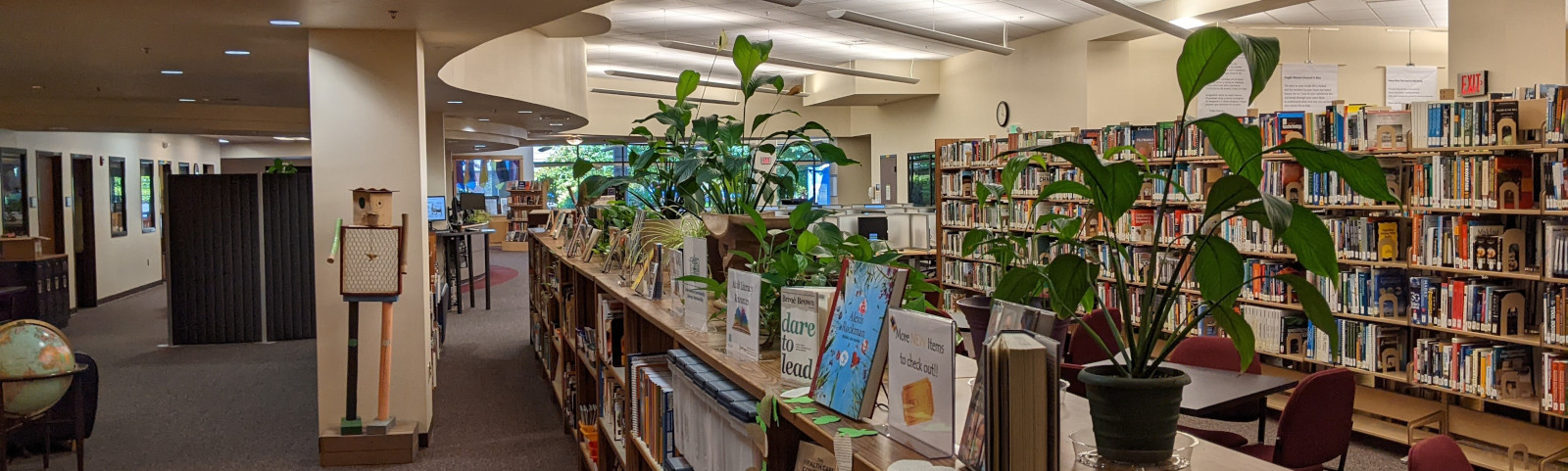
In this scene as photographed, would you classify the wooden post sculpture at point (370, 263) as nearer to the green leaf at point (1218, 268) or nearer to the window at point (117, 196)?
the green leaf at point (1218, 268)

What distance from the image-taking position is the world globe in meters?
5.16

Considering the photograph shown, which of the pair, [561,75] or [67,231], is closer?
[561,75]

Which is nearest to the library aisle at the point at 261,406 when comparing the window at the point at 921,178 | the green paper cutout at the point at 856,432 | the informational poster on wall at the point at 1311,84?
the green paper cutout at the point at 856,432

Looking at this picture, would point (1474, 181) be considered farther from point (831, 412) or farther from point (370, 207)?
point (370, 207)

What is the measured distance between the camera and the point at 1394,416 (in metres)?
5.96

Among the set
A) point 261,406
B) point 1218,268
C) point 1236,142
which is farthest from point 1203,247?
point 261,406

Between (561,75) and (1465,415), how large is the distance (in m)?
A: 8.12

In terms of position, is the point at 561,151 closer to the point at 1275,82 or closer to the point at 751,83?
the point at 1275,82

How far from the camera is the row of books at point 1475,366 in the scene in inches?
211

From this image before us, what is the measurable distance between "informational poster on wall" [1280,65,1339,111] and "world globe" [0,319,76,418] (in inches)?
412

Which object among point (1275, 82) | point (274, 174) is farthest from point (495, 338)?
point (1275, 82)

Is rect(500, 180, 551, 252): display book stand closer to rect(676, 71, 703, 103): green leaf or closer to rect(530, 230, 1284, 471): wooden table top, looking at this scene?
→ rect(676, 71, 703, 103): green leaf

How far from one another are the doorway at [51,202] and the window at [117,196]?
125cm

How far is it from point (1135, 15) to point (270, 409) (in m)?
7.67
